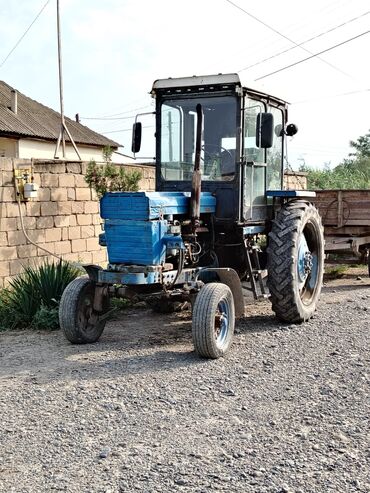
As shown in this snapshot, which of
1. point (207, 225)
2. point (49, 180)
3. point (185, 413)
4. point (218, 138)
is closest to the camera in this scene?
point (185, 413)

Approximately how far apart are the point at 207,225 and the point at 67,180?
11.2 feet

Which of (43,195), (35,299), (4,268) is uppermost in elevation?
(43,195)

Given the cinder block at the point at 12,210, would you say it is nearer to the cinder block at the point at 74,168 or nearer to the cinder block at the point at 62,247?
the cinder block at the point at 62,247

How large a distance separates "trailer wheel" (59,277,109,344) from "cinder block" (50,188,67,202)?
3.19 meters

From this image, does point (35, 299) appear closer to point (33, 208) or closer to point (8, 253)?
point (8, 253)

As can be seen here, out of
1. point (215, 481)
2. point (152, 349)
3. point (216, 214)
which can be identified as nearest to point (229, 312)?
point (152, 349)

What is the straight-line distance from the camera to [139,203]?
245 inches

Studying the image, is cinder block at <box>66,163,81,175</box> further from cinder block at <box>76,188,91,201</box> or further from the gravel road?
the gravel road

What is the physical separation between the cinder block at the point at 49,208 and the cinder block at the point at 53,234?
0.78 ft

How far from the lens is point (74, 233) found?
396 inches

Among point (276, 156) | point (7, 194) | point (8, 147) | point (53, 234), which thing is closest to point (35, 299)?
point (7, 194)

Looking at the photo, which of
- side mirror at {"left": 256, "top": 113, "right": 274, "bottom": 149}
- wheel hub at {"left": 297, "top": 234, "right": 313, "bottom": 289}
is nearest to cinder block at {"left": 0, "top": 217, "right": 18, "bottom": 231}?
side mirror at {"left": 256, "top": 113, "right": 274, "bottom": 149}

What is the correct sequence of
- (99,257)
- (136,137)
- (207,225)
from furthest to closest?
(99,257) → (136,137) → (207,225)

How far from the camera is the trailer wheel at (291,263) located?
7.03 m
